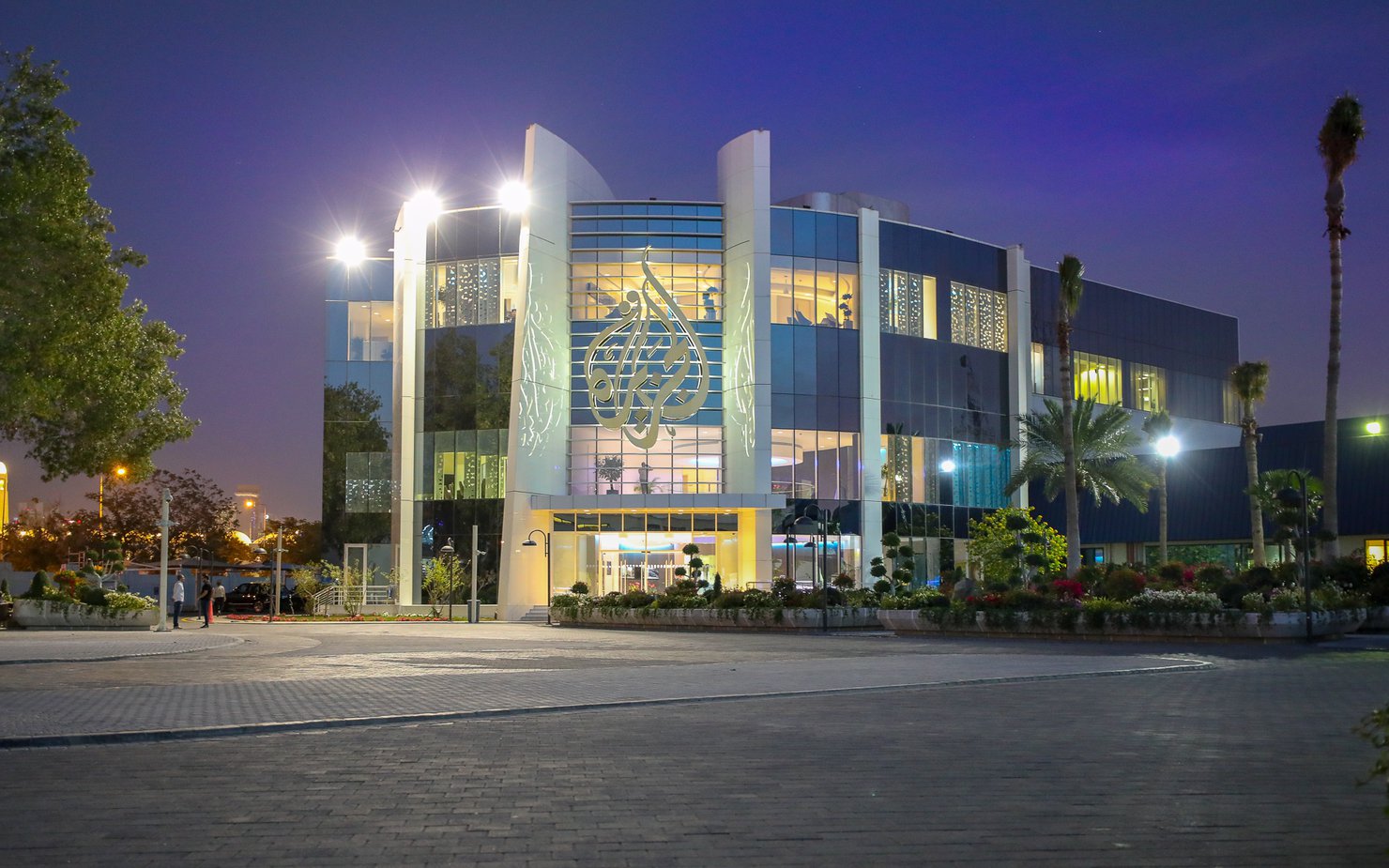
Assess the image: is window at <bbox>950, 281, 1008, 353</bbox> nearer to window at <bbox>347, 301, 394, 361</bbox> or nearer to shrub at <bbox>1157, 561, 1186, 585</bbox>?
window at <bbox>347, 301, 394, 361</bbox>

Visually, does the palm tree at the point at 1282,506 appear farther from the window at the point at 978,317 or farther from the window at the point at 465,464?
the window at the point at 465,464

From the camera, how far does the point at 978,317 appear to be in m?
65.4

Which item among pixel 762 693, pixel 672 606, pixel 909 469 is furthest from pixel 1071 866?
Result: pixel 909 469

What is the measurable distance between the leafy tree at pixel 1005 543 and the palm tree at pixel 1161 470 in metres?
4.49

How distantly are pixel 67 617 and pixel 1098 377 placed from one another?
53392mm

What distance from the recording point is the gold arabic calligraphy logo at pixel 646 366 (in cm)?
5969

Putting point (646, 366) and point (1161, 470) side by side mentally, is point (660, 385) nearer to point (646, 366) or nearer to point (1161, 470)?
point (646, 366)

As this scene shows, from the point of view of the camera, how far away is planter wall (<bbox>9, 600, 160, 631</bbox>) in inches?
1602

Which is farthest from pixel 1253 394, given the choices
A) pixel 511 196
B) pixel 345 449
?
pixel 345 449

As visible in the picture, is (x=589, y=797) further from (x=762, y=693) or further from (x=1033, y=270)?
(x=1033, y=270)

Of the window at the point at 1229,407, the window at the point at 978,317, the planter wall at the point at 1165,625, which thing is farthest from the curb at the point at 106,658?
the window at the point at 1229,407

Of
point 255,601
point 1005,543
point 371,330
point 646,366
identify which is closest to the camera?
point 1005,543

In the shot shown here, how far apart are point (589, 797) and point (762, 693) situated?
7954 mm

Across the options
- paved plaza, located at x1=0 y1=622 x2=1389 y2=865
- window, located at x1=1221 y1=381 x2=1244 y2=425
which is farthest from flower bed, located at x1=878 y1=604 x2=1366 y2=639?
window, located at x1=1221 y1=381 x2=1244 y2=425
